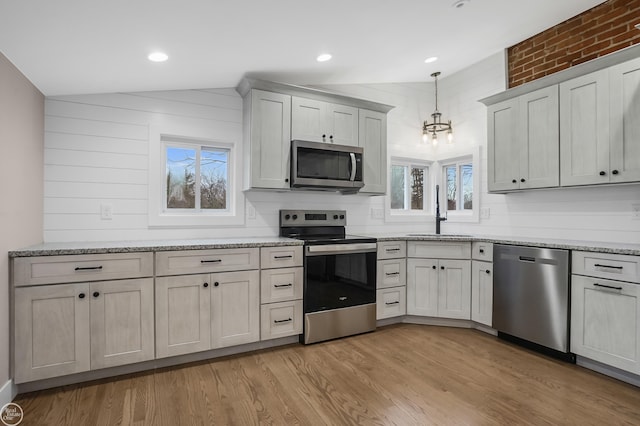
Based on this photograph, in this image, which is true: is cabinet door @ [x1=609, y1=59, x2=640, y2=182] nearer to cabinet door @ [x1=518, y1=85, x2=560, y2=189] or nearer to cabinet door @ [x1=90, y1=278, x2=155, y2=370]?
cabinet door @ [x1=518, y1=85, x2=560, y2=189]

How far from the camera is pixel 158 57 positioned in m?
2.42

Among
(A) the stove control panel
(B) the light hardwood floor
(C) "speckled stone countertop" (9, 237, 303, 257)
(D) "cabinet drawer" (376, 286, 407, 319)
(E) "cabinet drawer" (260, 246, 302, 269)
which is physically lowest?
(B) the light hardwood floor

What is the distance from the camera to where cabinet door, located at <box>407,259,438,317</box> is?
143 inches

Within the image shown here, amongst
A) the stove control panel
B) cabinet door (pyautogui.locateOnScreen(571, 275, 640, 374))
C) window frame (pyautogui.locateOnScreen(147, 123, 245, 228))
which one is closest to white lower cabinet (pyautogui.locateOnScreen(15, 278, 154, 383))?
Result: window frame (pyautogui.locateOnScreen(147, 123, 245, 228))

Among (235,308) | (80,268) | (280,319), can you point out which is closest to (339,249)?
(280,319)

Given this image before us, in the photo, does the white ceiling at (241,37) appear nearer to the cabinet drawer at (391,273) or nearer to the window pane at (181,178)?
the window pane at (181,178)

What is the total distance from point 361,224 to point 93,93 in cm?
287

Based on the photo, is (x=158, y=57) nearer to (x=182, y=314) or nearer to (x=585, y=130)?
(x=182, y=314)

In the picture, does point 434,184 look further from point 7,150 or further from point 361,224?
point 7,150

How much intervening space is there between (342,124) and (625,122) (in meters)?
2.29

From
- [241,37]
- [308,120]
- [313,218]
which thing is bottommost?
[313,218]

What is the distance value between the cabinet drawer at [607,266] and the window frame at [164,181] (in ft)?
9.37

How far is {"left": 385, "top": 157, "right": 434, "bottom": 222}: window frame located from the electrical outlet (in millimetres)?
2885

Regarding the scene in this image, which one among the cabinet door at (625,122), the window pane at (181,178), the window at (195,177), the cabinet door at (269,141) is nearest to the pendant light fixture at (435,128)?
the cabinet door at (625,122)
